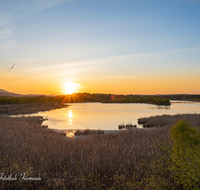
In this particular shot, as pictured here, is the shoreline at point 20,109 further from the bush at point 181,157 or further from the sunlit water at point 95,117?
the bush at point 181,157

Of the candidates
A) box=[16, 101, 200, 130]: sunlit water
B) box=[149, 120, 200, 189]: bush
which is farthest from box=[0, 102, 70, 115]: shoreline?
box=[149, 120, 200, 189]: bush

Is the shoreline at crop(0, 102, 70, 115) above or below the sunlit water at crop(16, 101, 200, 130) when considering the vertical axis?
above

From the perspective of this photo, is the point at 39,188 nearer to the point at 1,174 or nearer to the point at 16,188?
the point at 16,188

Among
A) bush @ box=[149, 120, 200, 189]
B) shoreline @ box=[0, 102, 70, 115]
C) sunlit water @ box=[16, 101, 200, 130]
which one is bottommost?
sunlit water @ box=[16, 101, 200, 130]

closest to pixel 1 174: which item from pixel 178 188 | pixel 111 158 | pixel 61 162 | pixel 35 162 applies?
pixel 35 162

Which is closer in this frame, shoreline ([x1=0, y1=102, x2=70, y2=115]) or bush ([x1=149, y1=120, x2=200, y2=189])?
bush ([x1=149, y1=120, x2=200, y2=189])

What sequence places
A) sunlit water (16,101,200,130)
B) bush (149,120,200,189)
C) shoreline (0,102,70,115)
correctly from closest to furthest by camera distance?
bush (149,120,200,189), sunlit water (16,101,200,130), shoreline (0,102,70,115)

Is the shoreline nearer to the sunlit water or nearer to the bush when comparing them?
the sunlit water

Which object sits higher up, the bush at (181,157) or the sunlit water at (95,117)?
the bush at (181,157)

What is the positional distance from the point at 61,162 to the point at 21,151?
2.53 metres

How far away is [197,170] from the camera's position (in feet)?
15.8

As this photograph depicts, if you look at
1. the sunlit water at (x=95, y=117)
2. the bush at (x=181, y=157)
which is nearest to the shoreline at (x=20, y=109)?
the sunlit water at (x=95, y=117)

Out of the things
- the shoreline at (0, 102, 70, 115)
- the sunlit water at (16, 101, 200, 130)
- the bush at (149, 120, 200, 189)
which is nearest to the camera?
the bush at (149, 120, 200, 189)

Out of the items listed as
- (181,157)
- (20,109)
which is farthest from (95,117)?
(181,157)
